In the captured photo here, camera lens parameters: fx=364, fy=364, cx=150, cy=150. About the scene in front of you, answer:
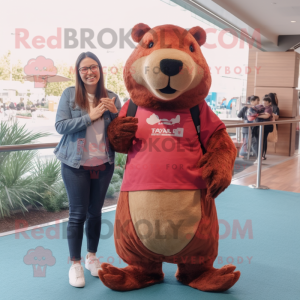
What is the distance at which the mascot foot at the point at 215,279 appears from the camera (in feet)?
6.53

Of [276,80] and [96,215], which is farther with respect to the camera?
[276,80]

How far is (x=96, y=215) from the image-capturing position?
215cm

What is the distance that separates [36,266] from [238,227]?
1.75 metres

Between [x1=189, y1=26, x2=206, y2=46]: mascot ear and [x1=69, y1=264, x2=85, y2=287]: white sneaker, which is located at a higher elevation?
[x1=189, y1=26, x2=206, y2=46]: mascot ear

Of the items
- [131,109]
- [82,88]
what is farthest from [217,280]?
[82,88]

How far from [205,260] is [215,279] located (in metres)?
0.14

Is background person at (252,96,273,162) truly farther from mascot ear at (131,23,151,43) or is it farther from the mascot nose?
the mascot nose

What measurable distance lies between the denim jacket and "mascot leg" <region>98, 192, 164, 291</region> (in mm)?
314

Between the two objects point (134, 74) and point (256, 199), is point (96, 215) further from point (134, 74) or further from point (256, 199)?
point (256, 199)

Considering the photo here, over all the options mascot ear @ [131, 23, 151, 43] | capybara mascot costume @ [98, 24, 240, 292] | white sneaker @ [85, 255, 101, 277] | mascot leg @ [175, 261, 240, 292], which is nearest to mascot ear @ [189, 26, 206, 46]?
capybara mascot costume @ [98, 24, 240, 292]

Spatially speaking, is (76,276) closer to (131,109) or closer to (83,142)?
(83,142)

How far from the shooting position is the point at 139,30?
193cm

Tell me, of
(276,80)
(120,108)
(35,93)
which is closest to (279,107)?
(276,80)

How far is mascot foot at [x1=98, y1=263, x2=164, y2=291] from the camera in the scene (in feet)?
6.52
